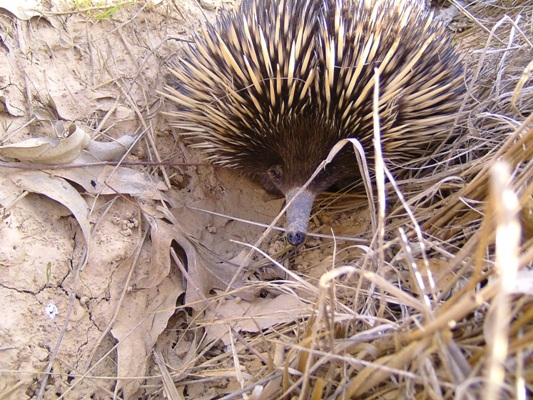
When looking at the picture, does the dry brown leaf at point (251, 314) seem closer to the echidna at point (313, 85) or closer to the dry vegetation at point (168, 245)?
the dry vegetation at point (168, 245)

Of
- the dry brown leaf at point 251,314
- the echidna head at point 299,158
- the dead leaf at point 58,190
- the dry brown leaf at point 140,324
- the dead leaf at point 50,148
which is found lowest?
the dry brown leaf at point 140,324

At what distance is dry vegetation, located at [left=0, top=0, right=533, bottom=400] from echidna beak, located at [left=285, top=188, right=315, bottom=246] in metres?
0.14

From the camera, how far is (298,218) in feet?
5.23

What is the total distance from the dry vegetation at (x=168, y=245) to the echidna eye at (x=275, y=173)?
0.80 feet

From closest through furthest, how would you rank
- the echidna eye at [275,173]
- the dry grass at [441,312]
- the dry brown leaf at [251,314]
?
1. the dry grass at [441,312]
2. the dry brown leaf at [251,314]
3. the echidna eye at [275,173]

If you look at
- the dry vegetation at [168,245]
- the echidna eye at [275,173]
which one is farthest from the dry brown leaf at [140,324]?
the echidna eye at [275,173]

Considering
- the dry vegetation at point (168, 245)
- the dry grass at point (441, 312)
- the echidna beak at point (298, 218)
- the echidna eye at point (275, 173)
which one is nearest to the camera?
the dry grass at point (441, 312)

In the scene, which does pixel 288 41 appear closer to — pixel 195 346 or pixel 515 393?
pixel 195 346

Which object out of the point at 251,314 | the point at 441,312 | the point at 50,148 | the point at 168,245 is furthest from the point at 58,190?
the point at 441,312

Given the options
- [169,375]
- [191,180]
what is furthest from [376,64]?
[169,375]

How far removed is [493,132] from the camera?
1.63 m

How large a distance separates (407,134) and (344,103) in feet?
1.08

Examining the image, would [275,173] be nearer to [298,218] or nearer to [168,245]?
[298,218]

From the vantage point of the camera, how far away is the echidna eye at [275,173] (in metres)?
1.84
